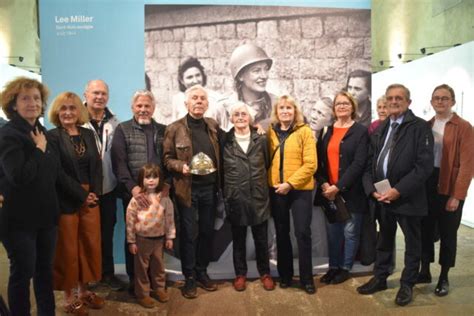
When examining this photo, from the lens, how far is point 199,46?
12.1 ft

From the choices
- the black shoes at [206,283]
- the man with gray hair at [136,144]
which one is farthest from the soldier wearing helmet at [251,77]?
the black shoes at [206,283]

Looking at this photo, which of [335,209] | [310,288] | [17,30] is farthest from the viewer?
[17,30]

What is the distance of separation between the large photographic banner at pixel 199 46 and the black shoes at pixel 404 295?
1.37 meters

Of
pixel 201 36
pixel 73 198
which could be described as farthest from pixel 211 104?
pixel 73 198

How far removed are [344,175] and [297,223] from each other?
0.58 meters

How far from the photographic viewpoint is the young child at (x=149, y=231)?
305 cm

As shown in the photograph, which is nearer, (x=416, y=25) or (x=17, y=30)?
(x=17, y=30)

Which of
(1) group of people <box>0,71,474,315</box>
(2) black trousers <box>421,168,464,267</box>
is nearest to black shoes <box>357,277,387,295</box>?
(1) group of people <box>0,71,474,315</box>

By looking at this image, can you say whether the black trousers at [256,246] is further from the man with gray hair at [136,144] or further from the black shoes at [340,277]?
the man with gray hair at [136,144]

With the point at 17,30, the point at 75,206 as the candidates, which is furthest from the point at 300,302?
the point at 17,30

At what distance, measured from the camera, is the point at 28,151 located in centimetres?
229

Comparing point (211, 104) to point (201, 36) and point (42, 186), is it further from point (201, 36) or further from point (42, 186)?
point (42, 186)

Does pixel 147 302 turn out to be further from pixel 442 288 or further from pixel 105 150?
pixel 442 288

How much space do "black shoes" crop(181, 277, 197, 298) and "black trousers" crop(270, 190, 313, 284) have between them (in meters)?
0.80
